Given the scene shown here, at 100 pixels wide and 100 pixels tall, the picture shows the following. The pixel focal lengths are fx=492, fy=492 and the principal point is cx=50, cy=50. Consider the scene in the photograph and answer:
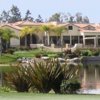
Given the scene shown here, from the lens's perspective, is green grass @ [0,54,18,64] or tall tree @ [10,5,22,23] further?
tall tree @ [10,5,22,23]

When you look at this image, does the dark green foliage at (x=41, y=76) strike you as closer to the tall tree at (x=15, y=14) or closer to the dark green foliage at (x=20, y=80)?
the dark green foliage at (x=20, y=80)

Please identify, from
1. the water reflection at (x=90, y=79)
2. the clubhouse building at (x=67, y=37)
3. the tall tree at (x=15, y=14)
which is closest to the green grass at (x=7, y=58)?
the clubhouse building at (x=67, y=37)

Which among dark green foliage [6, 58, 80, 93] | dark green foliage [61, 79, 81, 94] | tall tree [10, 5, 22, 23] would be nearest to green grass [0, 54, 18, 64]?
dark green foliage [6, 58, 80, 93]

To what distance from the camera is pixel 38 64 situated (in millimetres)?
16703

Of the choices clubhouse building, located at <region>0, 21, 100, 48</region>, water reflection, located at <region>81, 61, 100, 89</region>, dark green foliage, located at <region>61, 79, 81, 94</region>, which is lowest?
water reflection, located at <region>81, 61, 100, 89</region>

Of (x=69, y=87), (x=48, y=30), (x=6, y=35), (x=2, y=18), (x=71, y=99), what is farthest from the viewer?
(x=2, y=18)

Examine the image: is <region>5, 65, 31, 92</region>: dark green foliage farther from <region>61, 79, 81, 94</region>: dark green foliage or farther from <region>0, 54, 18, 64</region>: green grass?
<region>0, 54, 18, 64</region>: green grass

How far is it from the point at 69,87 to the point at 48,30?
67286 mm

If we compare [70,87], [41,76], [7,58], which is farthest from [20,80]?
[7,58]

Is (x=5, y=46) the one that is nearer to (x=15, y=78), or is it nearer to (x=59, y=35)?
(x=59, y=35)

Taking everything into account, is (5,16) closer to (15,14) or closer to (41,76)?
(15,14)

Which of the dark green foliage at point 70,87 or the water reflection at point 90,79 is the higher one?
the dark green foliage at point 70,87

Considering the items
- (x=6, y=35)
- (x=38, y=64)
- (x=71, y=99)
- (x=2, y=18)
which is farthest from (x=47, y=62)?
(x=2, y=18)

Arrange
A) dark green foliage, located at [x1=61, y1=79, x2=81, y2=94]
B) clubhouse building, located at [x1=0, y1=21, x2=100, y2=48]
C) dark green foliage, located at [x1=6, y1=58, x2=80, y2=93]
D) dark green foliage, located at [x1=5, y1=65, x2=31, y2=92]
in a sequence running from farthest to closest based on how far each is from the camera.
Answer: clubhouse building, located at [x1=0, y1=21, x2=100, y2=48] → dark green foliage, located at [x1=5, y1=65, x2=31, y2=92] → dark green foliage, located at [x1=6, y1=58, x2=80, y2=93] → dark green foliage, located at [x1=61, y1=79, x2=81, y2=94]
